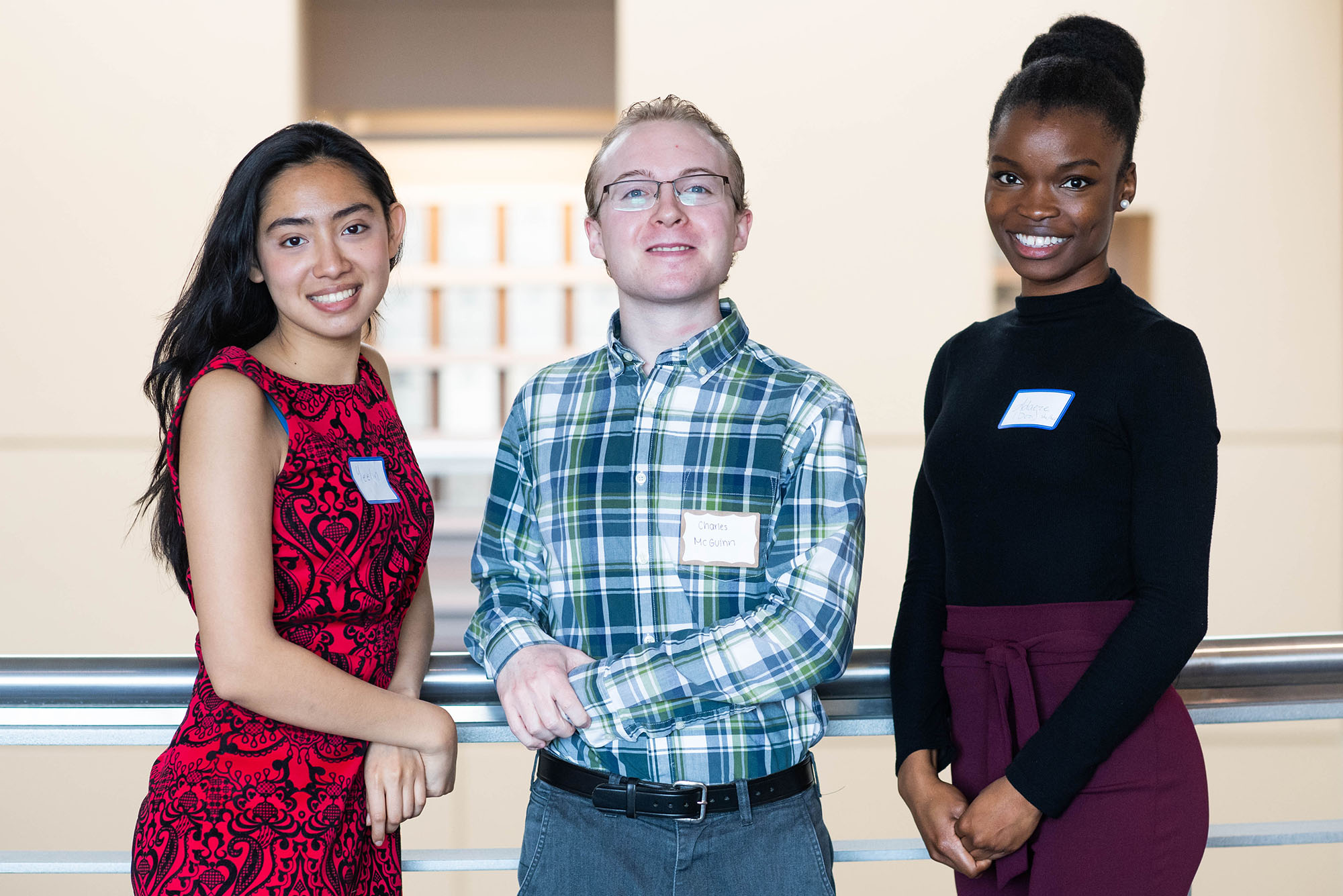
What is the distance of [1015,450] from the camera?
1396mm

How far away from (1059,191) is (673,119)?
532mm

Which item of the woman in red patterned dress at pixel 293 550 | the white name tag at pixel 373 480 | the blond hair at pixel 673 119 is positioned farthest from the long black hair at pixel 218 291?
the blond hair at pixel 673 119

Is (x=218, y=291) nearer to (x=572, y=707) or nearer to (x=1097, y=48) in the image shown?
(x=572, y=707)

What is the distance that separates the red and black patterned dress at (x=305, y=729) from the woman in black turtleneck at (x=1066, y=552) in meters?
0.68

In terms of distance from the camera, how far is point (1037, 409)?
4.57 ft

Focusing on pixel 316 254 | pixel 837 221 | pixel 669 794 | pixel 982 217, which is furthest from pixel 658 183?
pixel 982 217

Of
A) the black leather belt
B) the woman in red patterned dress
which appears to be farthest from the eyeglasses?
the black leather belt

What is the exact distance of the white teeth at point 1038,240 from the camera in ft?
4.57

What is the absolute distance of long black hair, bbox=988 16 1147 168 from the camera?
1389 mm

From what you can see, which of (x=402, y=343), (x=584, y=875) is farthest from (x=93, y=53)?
(x=584, y=875)

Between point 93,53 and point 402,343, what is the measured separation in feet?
5.90

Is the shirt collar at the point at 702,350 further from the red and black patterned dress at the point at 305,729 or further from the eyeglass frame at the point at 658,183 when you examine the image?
the red and black patterned dress at the point at 305,729

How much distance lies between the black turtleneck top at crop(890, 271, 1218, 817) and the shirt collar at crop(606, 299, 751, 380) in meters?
0.30

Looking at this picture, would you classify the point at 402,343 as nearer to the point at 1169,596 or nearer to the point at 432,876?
the point at 432,876
